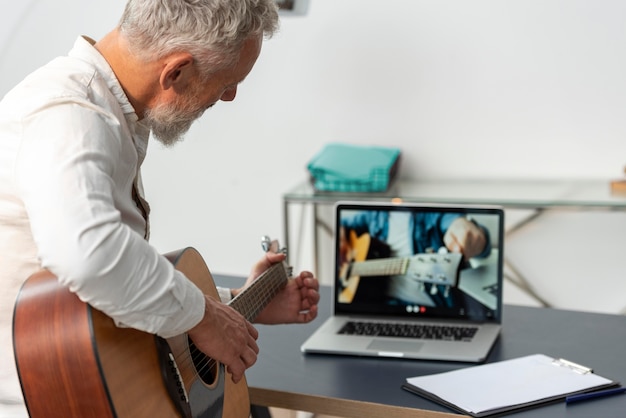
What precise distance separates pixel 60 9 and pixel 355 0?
1.26m

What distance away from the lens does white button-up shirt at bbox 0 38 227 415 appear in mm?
1080

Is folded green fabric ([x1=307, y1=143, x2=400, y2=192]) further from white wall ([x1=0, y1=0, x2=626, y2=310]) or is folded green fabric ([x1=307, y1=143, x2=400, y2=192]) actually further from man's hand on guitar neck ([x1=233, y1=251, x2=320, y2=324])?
man's hand on guitar neck ([x1=233, y1=251, x2=320, y2=324])

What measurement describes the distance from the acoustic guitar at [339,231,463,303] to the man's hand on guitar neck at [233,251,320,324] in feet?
0.47

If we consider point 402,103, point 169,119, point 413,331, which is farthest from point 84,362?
point 402,103

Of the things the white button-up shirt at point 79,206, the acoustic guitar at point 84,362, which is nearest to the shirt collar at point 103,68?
the white button-up shirt at point 79,206

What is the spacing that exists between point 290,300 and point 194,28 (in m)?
0.77

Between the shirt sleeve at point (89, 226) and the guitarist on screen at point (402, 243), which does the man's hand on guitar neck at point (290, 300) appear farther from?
the shirt sleeve at point (89, 226)

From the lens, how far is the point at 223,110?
11.7 ft

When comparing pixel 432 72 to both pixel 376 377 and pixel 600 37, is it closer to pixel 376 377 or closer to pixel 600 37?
pixel 600 37

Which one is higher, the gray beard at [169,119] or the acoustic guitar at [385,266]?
the gray beard at [169,119]

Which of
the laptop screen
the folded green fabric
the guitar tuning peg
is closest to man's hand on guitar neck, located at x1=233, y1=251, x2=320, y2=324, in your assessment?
the guitar tuning peg

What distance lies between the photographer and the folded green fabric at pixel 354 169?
3.09 m

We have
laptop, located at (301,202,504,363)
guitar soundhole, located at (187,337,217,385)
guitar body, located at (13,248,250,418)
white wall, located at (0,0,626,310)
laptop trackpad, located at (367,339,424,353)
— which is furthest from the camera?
white wall, located at (0,0,626,310)

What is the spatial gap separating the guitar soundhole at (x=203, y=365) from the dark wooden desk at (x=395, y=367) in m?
0.20
